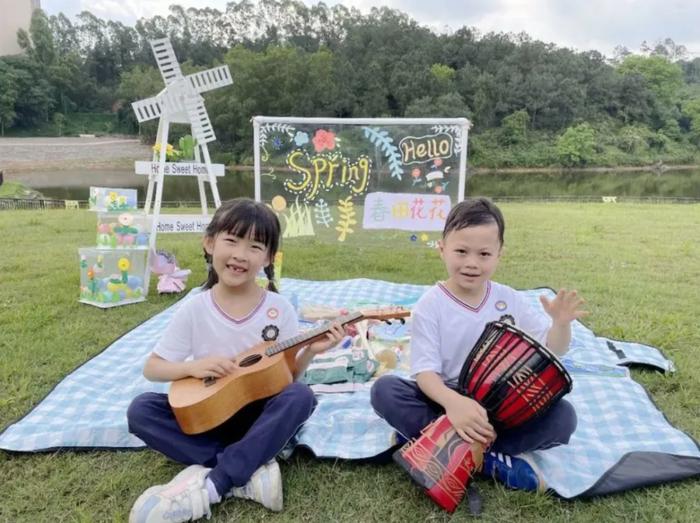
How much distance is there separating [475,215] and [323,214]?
3301 millimetres

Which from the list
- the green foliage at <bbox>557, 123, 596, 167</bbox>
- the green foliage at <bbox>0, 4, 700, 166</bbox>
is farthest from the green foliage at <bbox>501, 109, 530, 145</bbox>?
the green foliage at <bbox>557, 123, 596, 167</bbox>

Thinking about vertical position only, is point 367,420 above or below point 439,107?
below

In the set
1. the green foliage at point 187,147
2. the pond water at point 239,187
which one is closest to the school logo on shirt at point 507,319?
the green foliage at point 187,147

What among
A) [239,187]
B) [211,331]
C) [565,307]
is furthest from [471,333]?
[239,187]

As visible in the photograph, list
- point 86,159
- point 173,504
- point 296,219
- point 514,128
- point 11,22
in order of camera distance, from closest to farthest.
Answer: point 173,504 → point 296,219 → point 86,159 → point 514,128 → point 11,22

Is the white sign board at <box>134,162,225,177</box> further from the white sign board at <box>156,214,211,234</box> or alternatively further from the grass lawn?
the grass lawn

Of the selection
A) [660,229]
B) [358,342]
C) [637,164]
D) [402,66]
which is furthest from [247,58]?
[358,342]

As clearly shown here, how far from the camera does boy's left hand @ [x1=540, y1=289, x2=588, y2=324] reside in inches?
81.6

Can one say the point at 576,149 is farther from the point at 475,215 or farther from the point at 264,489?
the point at 264,489

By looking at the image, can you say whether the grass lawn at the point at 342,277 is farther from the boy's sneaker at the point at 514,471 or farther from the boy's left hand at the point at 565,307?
the boy's left hand at the point at 565,307

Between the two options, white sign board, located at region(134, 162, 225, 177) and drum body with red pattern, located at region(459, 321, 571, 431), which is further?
white sign board, located at region(134, 162, 225, 177)

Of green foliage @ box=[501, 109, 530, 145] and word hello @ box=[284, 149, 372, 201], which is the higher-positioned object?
green foliage @ box=[501, 109, 530, 145]

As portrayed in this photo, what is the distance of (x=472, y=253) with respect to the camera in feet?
7.14

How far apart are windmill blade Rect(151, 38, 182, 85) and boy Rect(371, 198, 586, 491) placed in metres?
3.76
